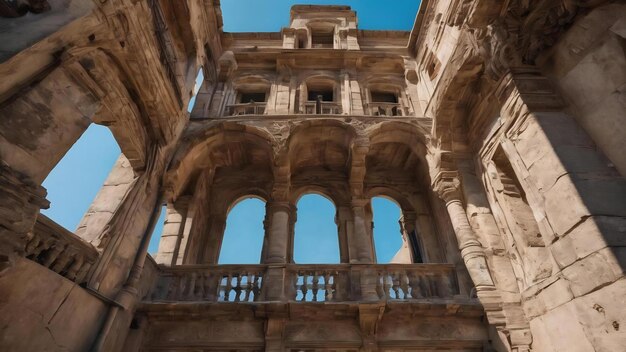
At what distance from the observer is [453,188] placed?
6449 mm

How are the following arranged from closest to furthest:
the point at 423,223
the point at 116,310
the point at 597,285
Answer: the point at 597,285
the point at 116,310
the point at 423,223

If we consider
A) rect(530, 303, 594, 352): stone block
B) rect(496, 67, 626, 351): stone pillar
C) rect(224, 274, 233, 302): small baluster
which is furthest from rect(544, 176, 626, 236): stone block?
rect(224, 274, 233, 302): small baluster

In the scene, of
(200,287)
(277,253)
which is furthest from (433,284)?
(200,287)

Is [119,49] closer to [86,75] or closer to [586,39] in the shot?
[86,75]

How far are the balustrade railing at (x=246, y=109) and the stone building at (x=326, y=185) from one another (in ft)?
0.24

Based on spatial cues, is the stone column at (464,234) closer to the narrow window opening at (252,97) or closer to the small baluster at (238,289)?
the small baluster at (238,289)

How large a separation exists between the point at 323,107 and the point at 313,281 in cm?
527

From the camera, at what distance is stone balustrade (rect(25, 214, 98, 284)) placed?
381 centimetres

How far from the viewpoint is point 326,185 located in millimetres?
8695

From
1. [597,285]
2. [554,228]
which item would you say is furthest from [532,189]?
[597,285]

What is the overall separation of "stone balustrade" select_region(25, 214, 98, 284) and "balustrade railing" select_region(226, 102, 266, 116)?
18.3 ft

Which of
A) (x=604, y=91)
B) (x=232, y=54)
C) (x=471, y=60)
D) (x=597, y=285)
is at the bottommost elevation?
(x=597, y=285)

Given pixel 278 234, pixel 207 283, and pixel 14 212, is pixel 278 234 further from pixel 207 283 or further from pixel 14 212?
pixel 14 212

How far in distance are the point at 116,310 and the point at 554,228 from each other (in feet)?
20.4
